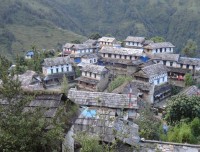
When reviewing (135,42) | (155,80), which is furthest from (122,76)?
(135,42)

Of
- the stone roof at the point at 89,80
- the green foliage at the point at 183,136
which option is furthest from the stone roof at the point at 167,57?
the green foliage at the point at 183,136

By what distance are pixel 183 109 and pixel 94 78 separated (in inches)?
1084

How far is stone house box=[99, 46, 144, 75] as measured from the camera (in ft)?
199

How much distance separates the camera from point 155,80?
52219 millimetres

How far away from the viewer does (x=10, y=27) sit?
116625 mm

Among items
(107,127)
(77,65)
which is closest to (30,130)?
(107,127)

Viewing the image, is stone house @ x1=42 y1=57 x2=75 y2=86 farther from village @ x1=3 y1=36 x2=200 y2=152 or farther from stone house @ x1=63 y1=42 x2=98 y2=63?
stone house @ x1=63 y1=42 x2=98 y2=63

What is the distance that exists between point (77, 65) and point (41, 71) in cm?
873

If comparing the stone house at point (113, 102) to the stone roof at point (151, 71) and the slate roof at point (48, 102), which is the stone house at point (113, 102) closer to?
the slate roof at point (48, 102)

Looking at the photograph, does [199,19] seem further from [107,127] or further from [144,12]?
[107,127]

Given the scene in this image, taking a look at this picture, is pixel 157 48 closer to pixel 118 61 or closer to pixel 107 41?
pixel 118 61

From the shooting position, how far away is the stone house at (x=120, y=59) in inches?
2392

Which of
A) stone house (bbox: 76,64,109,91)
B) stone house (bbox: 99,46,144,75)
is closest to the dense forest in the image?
stone house (bbox: 99,46,144,75)

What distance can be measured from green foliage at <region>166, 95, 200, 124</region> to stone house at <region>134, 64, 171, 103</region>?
16.8 m
